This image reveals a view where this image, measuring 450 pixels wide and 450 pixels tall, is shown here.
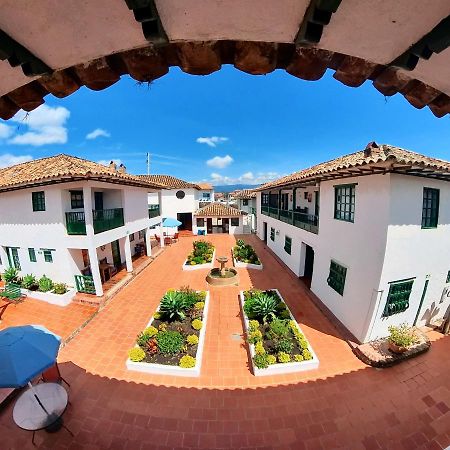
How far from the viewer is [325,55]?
176 centimetres

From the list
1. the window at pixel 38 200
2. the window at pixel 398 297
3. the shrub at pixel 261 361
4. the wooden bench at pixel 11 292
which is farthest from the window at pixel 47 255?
the window at pixel 398 297

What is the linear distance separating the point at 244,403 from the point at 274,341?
2.30m

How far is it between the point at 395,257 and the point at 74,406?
33.7 ft

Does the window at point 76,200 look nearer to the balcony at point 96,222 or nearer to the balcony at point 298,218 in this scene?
the balcony at point 96,222

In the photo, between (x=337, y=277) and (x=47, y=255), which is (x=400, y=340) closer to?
(x=337, y=277)

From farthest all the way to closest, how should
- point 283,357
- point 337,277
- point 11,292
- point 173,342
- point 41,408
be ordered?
point 11,292 → point 337,277 → point 173,342 → point 283,357 → point 41,408

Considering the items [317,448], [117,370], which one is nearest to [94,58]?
[317,448]

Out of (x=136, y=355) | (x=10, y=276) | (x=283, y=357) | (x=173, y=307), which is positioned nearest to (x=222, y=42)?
(x=283, y=357)

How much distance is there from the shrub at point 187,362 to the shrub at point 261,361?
1910mm

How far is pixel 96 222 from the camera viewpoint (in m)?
11.5

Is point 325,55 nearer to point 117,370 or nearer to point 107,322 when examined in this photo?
point 117,370

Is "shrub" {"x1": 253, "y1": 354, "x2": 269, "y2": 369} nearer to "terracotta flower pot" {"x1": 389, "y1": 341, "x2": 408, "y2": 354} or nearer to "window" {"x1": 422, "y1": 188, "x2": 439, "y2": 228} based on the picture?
"terracotta flower pot" {"x1": 389, "y1": 341, "x2": 408, "y2": 354}

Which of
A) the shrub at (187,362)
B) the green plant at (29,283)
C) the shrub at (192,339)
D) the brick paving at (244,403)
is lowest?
the brick paving at (244,403)

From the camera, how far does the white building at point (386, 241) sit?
7117mm
